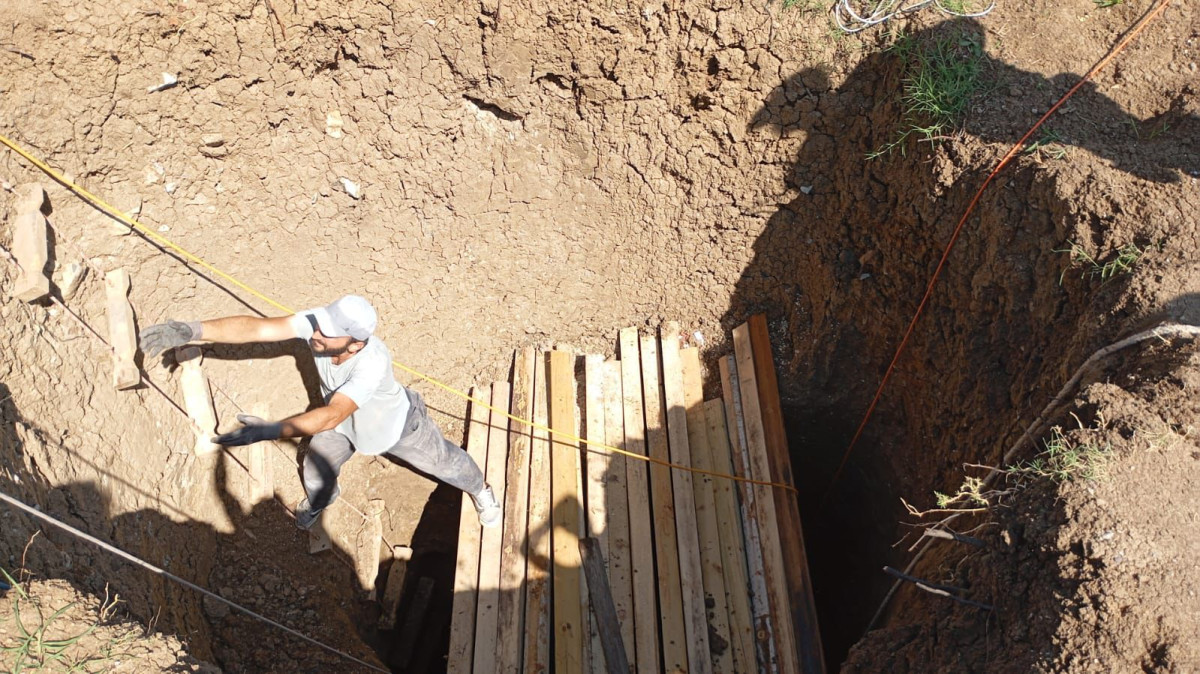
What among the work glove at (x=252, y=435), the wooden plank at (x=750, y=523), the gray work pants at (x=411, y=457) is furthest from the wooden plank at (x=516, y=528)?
the work glove at (x=252, y=435)

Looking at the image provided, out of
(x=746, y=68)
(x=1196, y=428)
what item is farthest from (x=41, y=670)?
(x=746, y=68)

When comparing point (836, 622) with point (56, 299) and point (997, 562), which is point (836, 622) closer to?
point (997, 562)

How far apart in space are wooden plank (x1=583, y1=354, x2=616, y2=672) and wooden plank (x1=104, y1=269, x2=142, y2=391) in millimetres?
2258

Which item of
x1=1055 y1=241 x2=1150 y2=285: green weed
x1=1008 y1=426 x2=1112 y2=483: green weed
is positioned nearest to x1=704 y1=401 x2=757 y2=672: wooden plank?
x1=1008 y1=426 x2=1112 y2=483: green weed

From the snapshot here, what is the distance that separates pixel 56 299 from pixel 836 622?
4450mm

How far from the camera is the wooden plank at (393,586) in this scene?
4367 millimetres

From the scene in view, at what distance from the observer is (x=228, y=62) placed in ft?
11.2

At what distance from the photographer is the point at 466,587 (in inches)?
151

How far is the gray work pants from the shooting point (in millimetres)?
3633

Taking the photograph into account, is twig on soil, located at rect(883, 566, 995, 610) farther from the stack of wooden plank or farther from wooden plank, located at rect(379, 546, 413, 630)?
wooden plank, located at rect(379, 546, 413, 630)

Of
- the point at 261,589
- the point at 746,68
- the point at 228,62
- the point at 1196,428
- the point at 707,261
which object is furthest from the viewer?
the point at 707,261

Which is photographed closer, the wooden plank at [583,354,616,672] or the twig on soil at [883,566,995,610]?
the twig on soil at [883,566,995,610]

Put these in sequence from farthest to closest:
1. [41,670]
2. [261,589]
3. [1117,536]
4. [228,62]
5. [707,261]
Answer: [707,261], [261,589], [228,62], [1117,536], [41,670]

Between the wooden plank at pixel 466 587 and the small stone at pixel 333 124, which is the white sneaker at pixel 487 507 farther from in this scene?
the small stone at pixel 333 124
